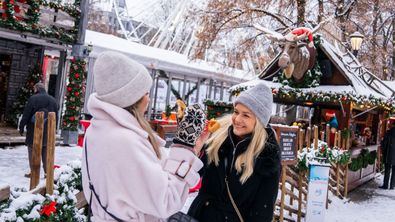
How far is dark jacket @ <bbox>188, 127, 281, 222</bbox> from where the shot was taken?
97.7 inches

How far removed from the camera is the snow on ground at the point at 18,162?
716cm

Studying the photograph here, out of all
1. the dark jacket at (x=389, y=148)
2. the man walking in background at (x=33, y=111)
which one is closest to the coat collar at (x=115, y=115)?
the man walking in background at (x=33, y=111)

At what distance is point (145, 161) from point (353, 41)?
1226 centimetres

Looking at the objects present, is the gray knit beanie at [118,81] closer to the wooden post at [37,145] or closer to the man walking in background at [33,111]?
the wooden post at [37,145]

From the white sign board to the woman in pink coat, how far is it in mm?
4897

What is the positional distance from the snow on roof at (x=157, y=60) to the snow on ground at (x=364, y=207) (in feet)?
25.9

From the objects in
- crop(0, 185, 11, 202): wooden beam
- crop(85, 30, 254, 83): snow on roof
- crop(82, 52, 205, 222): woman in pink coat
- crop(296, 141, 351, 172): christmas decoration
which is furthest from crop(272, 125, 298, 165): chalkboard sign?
crop(85, 30, 254, 83): snow on roof

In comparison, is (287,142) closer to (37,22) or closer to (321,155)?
(321,155)

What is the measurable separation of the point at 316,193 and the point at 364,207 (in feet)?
10.9

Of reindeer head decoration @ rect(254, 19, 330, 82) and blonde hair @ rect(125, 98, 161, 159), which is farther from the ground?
reindeer head decoration @ rect(254, 19, 330, 82)

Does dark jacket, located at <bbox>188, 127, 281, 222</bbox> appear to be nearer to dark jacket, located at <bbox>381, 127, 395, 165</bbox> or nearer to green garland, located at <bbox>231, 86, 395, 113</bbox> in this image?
green garland, located at <bbox>231, 86, 395, 113</bbox>

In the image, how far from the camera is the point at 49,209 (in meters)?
3.13

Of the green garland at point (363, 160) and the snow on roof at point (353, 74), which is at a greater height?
the snow on roof at point (353, 74)

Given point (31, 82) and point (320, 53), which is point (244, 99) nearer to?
point (320, 53)
